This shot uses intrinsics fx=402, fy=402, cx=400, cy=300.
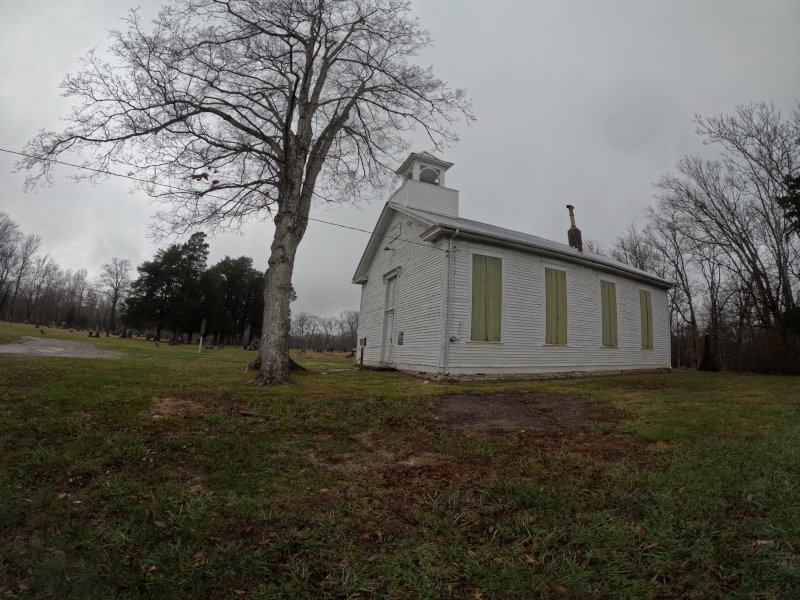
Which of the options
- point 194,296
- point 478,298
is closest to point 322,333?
point 194,296

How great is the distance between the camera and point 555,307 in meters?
13.8

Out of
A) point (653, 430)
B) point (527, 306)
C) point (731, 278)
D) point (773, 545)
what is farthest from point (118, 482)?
point (731, 278)

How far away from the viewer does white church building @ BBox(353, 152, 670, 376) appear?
11945 mm

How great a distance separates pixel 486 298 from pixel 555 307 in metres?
3.12

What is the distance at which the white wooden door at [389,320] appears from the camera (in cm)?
1555

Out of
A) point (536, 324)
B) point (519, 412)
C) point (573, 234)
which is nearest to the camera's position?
point (519, 412)

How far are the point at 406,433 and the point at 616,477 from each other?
255 cm

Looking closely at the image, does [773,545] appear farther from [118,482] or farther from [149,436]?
[149,436]

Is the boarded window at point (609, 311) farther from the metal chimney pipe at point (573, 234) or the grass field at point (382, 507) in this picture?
the grass field at point (382, 507)

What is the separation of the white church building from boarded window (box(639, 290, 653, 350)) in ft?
0.15

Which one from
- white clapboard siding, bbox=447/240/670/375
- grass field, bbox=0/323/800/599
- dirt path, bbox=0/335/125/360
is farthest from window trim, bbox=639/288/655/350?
dirt path, bbox=0/335/125/360

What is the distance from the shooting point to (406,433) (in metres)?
5.37

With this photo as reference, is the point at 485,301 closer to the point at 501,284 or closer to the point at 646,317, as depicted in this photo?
the point at 501,284

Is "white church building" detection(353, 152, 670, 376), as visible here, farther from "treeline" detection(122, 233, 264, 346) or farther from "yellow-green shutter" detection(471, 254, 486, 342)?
"treeline" detection(122, 233, 264, 346)
